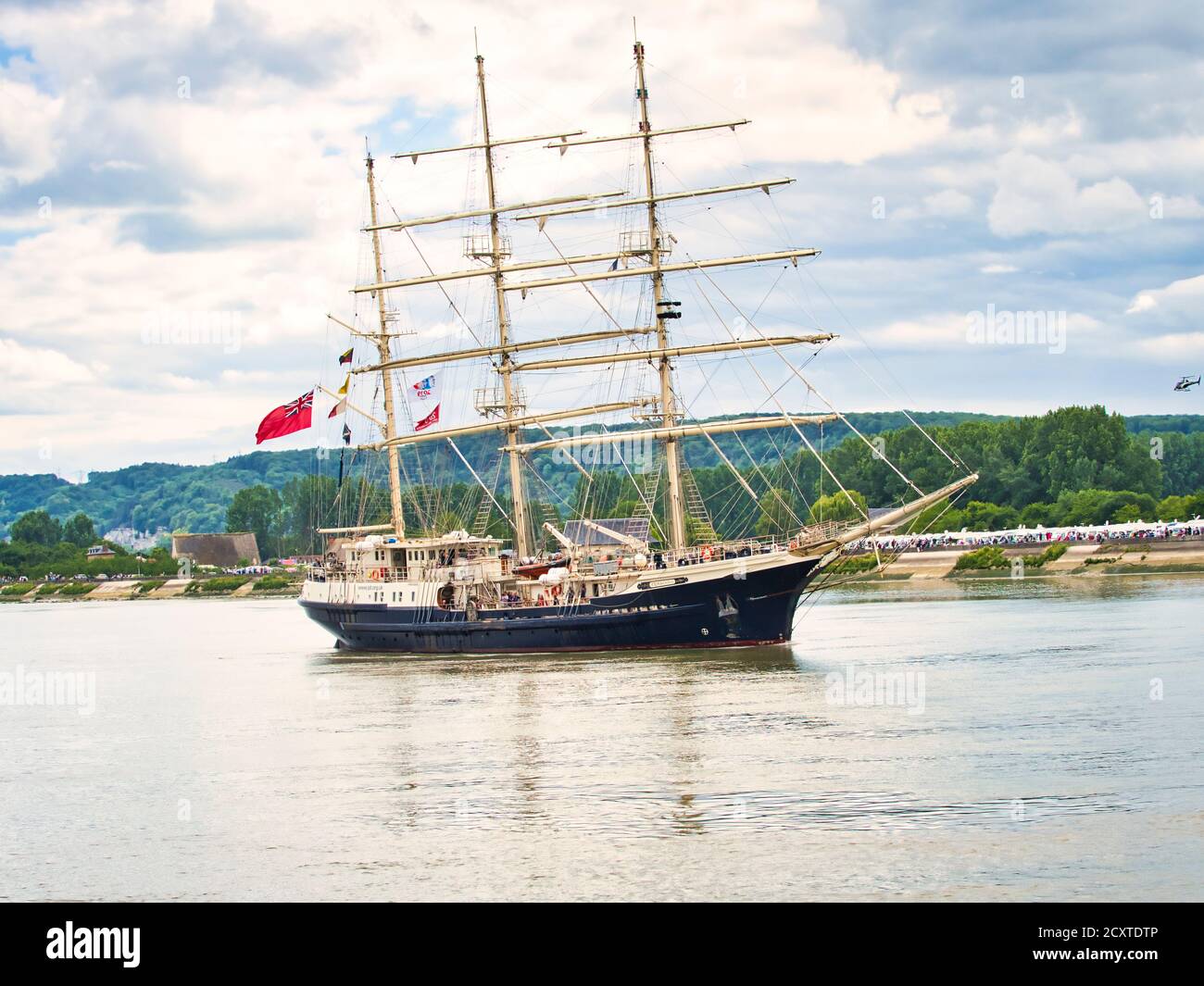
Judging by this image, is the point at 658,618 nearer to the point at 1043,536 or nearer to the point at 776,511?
the point at 776,511

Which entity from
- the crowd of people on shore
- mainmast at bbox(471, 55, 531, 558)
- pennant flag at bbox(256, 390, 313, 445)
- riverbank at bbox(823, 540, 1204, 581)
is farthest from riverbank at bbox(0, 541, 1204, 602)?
pennant flag at bbox(256, 390, 313, 445)

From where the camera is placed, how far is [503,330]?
8375 centimetres

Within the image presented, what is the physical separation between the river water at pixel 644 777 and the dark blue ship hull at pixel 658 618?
1938 millimetres

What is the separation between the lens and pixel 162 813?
115 feet

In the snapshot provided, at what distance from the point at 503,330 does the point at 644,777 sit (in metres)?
51.1

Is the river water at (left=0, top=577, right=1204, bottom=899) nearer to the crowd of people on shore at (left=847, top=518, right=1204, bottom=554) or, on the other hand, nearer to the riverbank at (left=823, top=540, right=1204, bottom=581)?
the riverbank at (left=823, top=540, right=1204, bottom=581)

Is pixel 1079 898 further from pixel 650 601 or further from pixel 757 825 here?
pixel 650 601

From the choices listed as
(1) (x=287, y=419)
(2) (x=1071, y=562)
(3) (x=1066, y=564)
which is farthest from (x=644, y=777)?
(2) (x=1071, y=562)

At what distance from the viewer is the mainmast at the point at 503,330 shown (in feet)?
269

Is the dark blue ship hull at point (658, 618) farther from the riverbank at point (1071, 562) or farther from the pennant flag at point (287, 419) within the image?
the riverbank at point (1071, 562)

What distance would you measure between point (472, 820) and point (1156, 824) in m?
13.3

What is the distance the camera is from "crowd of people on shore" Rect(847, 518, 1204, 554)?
12925 cm

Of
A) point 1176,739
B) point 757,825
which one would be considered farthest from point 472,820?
point 1176,739

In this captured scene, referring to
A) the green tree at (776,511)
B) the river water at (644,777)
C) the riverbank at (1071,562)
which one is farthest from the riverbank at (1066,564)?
the river water at (644,777)
